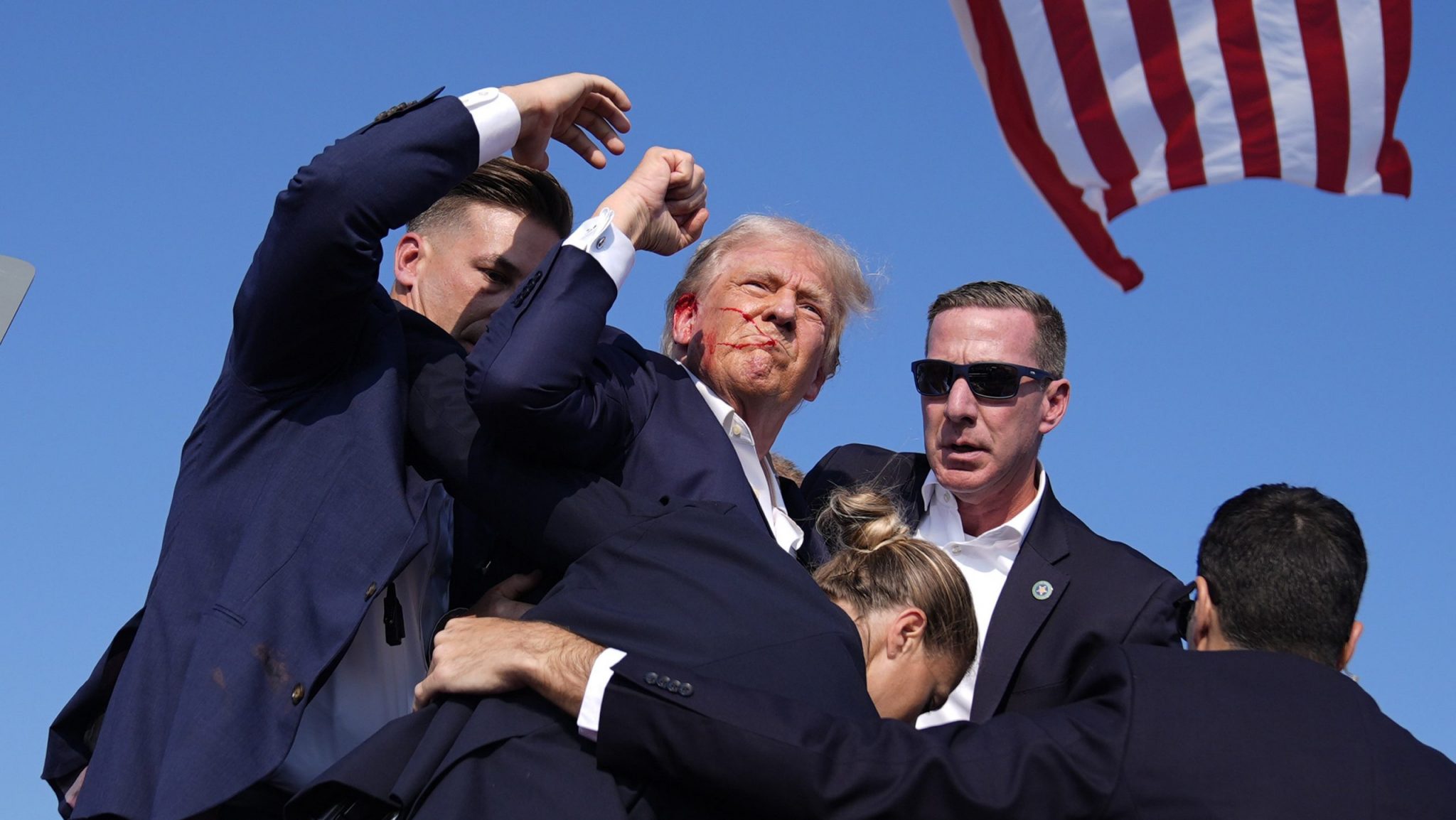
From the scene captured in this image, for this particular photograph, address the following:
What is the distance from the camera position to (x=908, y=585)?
13.3 feet

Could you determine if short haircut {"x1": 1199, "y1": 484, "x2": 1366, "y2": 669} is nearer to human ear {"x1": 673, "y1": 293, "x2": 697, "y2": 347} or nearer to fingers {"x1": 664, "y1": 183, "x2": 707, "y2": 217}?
fingers {"x1": 664, "y1": 183, "x2": 707, "y2": 217}

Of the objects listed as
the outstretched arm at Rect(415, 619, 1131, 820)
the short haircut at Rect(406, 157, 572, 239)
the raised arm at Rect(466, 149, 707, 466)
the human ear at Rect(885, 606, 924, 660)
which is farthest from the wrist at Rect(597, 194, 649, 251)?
the outstretched arm at Rect(415, 619, 1131, 820)

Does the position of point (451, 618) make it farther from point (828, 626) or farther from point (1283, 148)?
point (1283, 148)

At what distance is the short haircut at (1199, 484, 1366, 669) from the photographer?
11.2 feet

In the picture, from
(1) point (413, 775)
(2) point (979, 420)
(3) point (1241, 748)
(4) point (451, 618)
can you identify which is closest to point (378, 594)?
(4) point (451, 618)

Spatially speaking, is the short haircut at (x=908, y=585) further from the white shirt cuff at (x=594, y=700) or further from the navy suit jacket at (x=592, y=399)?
the white shirt cuff at (x=594, y=700)

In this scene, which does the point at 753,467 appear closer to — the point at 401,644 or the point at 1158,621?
the point at 401,644

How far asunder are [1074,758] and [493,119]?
2185 millimetres

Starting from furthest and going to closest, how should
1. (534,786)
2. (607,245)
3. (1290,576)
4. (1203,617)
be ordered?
1. (607,245)
2. (1203,617)
3. (1290,576)
4. (534,786)

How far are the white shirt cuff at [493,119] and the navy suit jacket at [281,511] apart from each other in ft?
0.24

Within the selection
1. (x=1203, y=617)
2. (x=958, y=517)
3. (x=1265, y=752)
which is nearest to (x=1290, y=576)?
(x=1203, y=617)

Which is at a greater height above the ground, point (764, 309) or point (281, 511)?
point (764, 309)

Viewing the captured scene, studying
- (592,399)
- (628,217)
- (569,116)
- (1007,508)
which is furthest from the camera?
(1007,508)

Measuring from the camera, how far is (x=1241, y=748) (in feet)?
10.2
